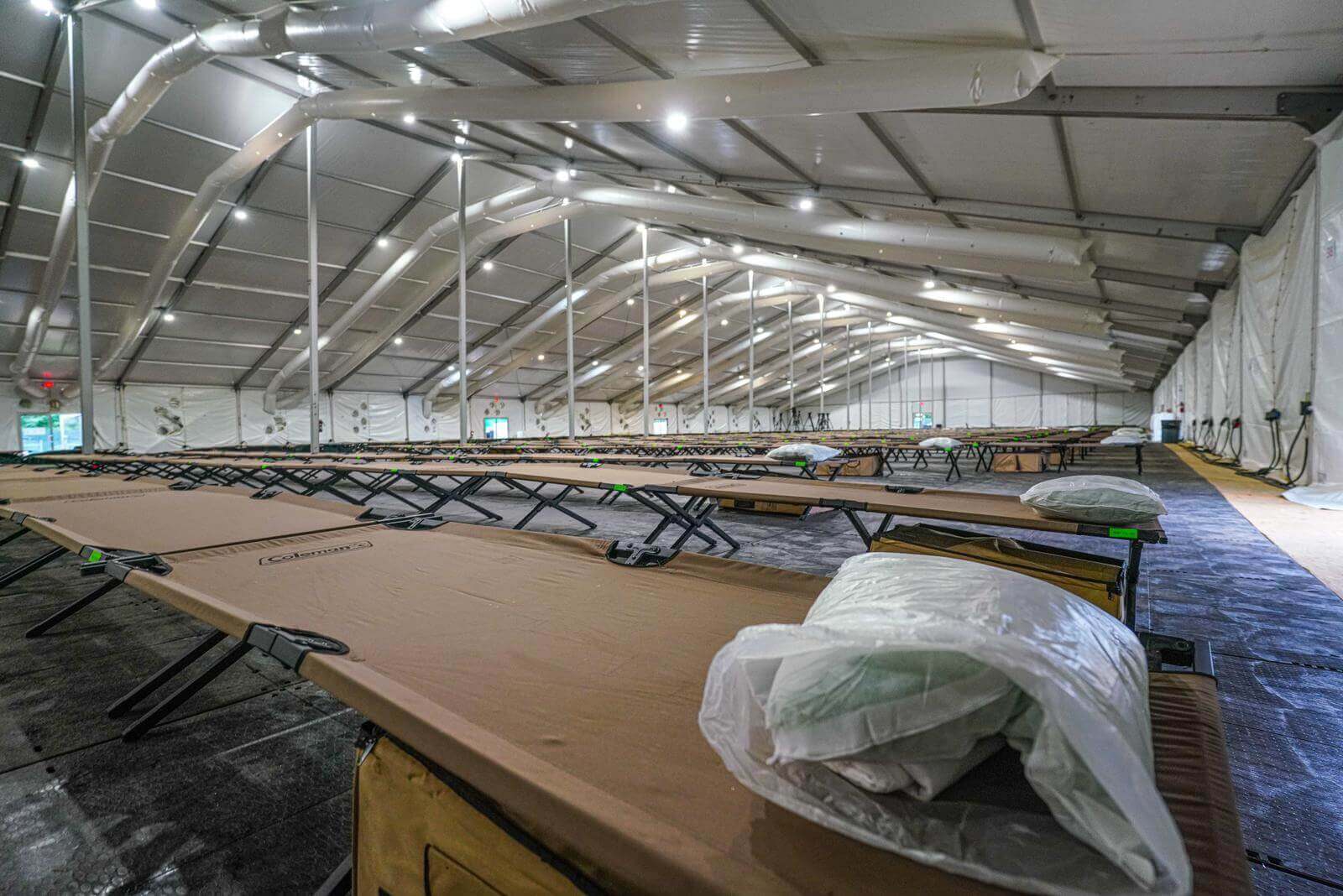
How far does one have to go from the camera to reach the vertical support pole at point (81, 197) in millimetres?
6426

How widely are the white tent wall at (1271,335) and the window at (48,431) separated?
1937cm

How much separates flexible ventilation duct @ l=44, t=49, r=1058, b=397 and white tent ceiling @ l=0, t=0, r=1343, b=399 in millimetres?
268

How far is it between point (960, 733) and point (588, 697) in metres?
0.58

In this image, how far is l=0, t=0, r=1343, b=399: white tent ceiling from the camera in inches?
158

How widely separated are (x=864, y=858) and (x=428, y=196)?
12.2 m

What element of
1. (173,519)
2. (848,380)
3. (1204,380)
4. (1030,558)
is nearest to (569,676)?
(1030,558)

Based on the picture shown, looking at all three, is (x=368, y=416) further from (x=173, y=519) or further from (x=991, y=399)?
(x=991, y=399)

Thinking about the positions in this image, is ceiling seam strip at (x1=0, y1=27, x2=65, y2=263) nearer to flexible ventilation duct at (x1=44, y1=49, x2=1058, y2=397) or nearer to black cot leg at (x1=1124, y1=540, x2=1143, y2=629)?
flexible ventilation duct at (x1=44, y1=49, x2=1058, y2=397)

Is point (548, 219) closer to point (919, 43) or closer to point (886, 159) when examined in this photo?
point (886, 159)

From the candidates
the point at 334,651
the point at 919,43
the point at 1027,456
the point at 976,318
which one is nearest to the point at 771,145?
the point at 919,43

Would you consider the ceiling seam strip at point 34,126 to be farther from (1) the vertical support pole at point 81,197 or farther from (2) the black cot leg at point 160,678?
(2) the black cot leg at point 160,678

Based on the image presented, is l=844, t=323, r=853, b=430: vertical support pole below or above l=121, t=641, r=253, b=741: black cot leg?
above

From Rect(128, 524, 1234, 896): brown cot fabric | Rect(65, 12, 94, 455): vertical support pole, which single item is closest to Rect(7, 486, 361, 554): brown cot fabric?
Rect(128, 524, 1234, 896): brown cot fabric

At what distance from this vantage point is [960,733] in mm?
606
